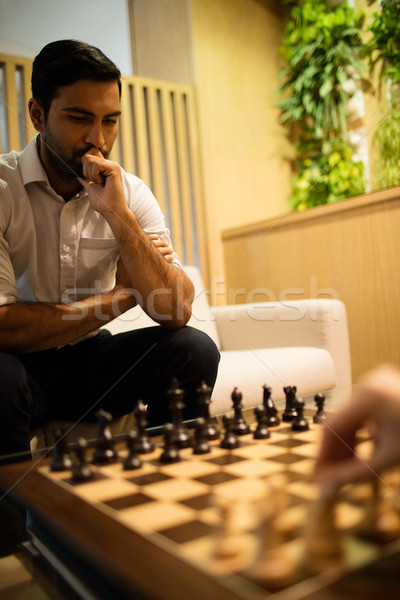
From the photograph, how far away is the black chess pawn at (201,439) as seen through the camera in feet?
2.97

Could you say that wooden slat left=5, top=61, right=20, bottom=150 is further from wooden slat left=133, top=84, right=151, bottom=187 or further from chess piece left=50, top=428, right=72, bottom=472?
chess piece left=50, top=428, right=72, bottom=472

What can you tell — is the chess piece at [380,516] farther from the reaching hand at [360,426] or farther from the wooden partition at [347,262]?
the wooden partition at [347,262]

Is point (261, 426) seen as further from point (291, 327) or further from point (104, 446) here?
point (291, 327)

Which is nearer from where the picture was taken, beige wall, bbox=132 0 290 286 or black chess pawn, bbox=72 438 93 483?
black chess pawn, bbox=72 438 93 483

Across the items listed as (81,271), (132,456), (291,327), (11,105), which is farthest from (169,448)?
(11,105)

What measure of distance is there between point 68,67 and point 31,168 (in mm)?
321

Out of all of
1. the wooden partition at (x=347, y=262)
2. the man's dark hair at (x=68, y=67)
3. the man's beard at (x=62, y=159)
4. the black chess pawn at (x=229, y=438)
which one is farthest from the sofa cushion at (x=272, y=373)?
the man's dark hair at (x=68, y=67)

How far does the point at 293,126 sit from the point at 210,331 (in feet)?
6.45

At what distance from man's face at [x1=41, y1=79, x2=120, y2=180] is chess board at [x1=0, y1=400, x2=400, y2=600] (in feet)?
3.47

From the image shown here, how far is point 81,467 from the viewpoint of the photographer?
0.80 m

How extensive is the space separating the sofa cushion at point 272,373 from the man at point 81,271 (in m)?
0.24

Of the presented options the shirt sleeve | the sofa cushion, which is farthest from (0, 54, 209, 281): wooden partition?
the sofa cushion

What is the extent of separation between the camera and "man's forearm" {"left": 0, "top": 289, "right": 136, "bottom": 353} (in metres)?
1.37

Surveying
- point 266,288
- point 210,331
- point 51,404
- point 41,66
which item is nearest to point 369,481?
point 51,404
